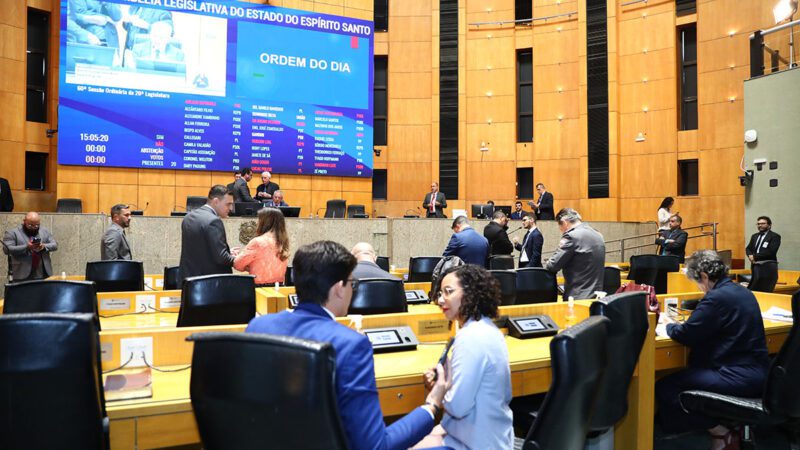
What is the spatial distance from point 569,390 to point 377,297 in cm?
220

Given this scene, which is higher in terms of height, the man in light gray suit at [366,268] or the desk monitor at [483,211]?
the desk monitor at [483,211]

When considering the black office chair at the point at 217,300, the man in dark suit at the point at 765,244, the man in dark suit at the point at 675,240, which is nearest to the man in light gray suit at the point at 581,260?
the black office chair at the point at 217,300

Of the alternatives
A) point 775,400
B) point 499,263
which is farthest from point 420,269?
point 775,400

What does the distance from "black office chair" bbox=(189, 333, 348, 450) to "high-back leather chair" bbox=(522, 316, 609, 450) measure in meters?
0.63

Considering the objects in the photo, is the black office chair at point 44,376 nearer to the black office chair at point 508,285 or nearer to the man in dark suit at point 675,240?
the black office chair at point 508,285

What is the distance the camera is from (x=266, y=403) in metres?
1.29

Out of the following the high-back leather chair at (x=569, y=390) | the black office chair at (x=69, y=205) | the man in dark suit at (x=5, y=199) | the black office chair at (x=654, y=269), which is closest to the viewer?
the high-back leather chair at (x=569, y=390)

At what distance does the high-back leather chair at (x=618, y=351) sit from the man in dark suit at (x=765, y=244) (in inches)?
276

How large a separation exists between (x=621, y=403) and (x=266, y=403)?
5.60 feet

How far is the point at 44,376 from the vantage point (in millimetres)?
1473

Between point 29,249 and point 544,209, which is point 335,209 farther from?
point 29,249

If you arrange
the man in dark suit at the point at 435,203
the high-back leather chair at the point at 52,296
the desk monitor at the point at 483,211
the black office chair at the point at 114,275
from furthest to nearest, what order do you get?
the man in dark suit at the point at 435,203 < the desk monitor at the point at 483,211 < the black office chair at the point at 114,275 < the high-back leather chair at the point at 52,296

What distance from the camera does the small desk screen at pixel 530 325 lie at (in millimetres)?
3342

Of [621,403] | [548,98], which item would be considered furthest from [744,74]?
[621,403]
